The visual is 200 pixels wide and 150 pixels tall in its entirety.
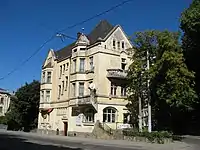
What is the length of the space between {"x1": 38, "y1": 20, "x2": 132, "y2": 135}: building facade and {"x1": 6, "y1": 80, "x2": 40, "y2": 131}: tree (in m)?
12.3

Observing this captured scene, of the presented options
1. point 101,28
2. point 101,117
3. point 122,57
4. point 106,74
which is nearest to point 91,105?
point 101,117

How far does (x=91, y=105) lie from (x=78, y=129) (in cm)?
479

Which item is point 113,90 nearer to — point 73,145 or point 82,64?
point 82,64

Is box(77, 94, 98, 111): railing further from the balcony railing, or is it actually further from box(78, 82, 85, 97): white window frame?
the balcony railing

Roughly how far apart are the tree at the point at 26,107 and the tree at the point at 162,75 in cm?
2644

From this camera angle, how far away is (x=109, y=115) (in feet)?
138

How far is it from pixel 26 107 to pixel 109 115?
77.0 ft

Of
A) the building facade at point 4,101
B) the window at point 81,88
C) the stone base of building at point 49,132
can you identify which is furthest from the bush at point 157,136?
the building facade at point 4,101

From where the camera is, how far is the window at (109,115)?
41.5 metres

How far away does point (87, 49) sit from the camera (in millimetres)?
44625

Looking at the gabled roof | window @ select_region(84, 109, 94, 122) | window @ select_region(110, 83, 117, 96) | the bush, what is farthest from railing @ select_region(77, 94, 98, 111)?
the bush

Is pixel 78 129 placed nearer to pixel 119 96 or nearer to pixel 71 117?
pixel 71 117

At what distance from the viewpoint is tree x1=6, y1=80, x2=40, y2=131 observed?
196ft

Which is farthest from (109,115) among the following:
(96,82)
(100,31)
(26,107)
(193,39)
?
(26,107)
